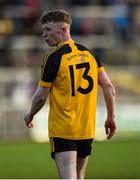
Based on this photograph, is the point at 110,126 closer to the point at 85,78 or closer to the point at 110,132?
the point at 110,132

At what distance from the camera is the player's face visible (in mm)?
7359

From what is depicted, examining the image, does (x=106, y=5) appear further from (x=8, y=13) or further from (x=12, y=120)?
(x=12, y=120)

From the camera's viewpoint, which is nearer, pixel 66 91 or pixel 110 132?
pixel 66 91

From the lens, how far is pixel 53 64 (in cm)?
728

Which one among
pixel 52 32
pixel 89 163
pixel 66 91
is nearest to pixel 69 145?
pixel 66 91

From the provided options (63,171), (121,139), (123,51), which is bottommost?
(121,139)

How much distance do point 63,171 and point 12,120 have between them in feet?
41.1

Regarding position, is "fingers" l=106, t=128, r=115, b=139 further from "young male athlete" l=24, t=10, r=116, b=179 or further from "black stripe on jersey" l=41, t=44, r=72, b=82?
"black stripe on jersey" l=41, t=44, r=72, b=82

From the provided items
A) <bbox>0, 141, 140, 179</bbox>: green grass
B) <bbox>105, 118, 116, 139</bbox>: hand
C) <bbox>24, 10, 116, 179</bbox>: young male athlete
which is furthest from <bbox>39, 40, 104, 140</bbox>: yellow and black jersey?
<bbox>0, 141, 140, 179</bbox>: green grass

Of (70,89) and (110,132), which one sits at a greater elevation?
(70,89)

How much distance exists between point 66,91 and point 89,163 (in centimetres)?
717

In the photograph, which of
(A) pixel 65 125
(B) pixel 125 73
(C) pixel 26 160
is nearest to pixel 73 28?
(B) pixel 125 73

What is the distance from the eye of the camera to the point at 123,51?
2172 cm

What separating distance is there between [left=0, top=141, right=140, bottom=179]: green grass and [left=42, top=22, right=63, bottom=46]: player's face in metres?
5.01
